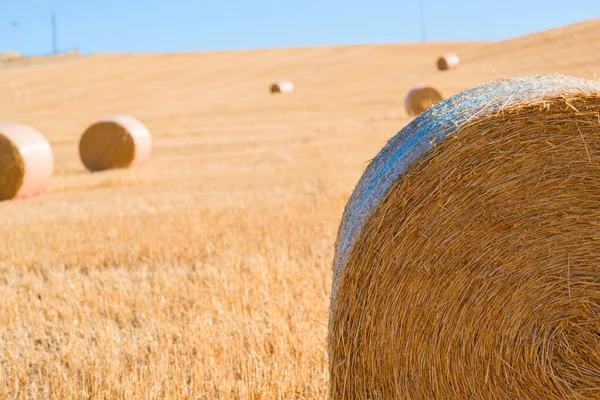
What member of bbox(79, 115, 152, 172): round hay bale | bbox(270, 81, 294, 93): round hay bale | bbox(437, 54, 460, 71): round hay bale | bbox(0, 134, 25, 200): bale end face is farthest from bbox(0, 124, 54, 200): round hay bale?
bbox(437, 54, 460, 71): round hay bale

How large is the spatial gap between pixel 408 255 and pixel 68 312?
10.4 ft

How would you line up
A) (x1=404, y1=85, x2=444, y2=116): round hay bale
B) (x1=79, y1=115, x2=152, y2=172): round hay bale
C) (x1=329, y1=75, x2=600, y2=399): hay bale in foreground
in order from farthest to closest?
(x1=404, y1=85, x2=444, y2=116): round hay bale, (x1=79, y1=115, x2=152, y2=172): round hay bale, (x1=329, y1=75, x2=600, y2=399): hay bale in foreground

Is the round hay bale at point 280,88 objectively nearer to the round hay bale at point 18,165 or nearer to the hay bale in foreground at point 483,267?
the round hay bale at point 18,165

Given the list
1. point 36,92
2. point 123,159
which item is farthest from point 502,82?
point 36,92

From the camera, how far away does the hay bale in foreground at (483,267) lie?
3.30 m

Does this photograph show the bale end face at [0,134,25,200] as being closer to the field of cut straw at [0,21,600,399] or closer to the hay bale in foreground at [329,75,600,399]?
the field of cut straw at [0,21,600,399]

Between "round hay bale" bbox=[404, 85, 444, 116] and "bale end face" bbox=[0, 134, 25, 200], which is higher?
"round hay bale" bbox=[404, 85, 444, 116]

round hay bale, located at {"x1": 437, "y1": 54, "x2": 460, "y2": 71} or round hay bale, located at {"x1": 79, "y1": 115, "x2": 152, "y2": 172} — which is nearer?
round hay bale, located at {"x1": 79, "y1": 115, "x2": 152, "y2": 172}

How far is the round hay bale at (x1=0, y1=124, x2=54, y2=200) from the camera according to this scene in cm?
1155

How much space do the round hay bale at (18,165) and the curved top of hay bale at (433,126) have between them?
895 centimetres

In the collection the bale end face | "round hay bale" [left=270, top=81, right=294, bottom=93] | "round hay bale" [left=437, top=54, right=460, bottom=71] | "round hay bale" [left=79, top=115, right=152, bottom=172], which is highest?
"round hay bale" [left=437, top=54, right=460, bottom=71]

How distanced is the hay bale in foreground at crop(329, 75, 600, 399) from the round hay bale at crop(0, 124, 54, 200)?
9.35 meters

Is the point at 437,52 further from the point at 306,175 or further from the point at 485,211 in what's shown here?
the point at 485,211

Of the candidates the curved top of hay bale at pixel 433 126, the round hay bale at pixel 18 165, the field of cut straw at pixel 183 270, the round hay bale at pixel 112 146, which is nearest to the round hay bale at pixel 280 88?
the field of cut straw at pixel 183 270
